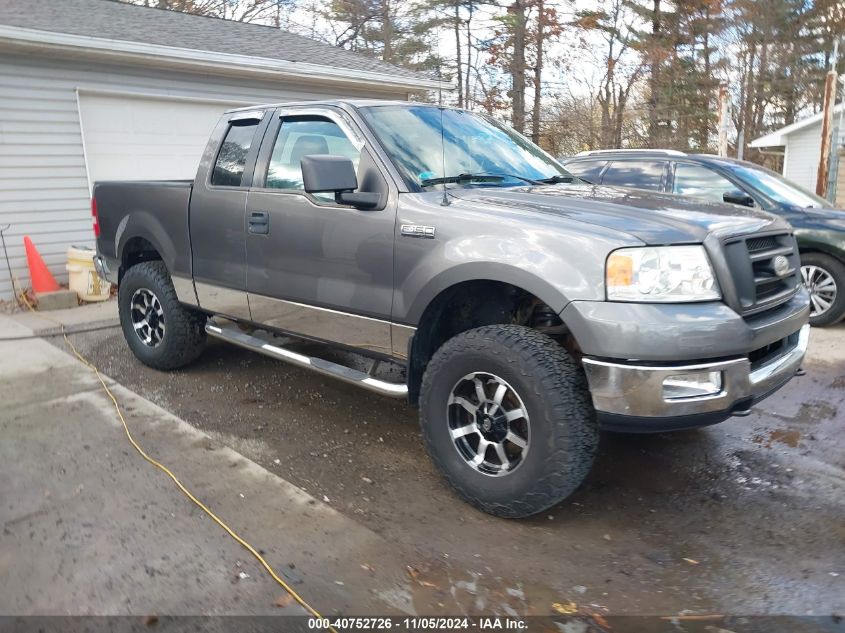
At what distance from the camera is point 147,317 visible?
556 cm

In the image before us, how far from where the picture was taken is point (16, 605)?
8.52 ft

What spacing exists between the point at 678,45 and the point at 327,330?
26.1 meters

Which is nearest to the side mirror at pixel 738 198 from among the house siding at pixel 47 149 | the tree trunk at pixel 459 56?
the house siding at pixel 47 149

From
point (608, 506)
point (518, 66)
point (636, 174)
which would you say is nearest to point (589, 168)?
point (636, 174)

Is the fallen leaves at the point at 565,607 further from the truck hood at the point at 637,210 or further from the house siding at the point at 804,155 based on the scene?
the house siding at the point at 804,155

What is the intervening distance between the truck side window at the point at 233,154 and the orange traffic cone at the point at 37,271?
15.1ft

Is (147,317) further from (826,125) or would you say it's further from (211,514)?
(826,125)

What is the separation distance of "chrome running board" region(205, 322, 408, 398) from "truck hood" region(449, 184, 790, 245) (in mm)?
1138

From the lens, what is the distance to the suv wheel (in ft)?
22.2

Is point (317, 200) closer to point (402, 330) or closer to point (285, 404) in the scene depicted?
point (402, 330)

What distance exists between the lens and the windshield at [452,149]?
12.5 ft

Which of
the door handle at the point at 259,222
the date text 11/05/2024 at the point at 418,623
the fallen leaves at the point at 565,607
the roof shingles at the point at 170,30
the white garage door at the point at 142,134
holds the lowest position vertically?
the fallen leaves at the point at 565,607

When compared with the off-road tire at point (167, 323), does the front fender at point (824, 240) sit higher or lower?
higher

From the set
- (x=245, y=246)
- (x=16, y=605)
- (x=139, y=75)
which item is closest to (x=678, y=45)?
(x=139, y=75)
